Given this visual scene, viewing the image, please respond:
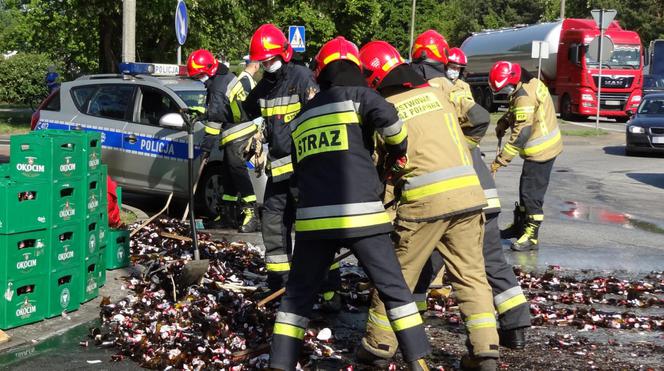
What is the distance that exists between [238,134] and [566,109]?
25864mm

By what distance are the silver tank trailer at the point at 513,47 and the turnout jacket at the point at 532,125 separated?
24.9m

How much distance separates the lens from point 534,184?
10.1 m

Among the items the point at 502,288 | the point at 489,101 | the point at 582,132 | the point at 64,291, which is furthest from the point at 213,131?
the point at 489,101

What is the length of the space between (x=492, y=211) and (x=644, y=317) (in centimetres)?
180

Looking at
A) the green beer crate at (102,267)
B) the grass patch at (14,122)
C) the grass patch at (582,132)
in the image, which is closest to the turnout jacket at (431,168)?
the green beer crate at (102,267)

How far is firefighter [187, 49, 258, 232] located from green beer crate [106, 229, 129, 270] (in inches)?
61.6

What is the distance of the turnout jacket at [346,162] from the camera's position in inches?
206

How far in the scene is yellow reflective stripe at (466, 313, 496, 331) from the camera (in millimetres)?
5695

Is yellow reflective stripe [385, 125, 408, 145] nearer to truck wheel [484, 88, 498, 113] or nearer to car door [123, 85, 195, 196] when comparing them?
car door [123, 85, 195, 196]

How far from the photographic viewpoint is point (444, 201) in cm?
559

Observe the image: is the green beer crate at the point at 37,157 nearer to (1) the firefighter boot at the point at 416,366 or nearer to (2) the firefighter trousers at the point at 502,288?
(2) the firefighter trousers at the point at 502,288

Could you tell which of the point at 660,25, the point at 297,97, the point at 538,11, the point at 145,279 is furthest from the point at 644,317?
the point at 538,11

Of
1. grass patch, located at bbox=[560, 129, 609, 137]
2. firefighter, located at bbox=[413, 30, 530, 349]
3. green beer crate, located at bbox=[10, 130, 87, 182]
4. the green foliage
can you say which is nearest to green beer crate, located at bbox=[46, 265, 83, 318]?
green beer crate, located at bbox=[10, 130, 87, 182]

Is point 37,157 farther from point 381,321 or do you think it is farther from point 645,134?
point 645,134
